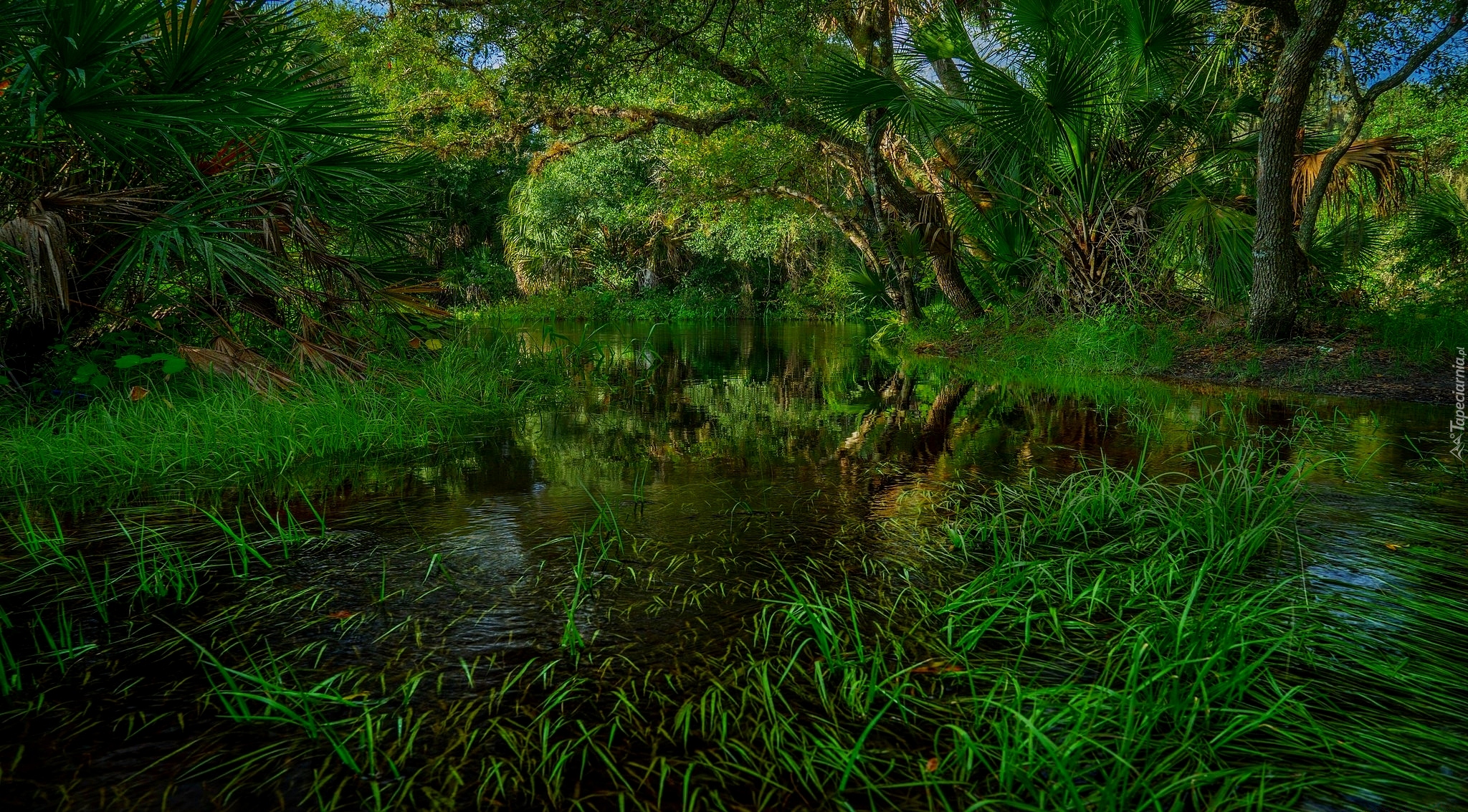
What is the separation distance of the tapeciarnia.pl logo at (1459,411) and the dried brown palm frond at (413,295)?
19.9 ft

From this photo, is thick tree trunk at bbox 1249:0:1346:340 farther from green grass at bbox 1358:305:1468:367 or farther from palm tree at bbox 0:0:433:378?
palm tree at bbox 0:0:433:378

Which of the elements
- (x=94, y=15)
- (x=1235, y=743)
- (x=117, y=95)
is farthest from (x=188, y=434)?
(x=1235, y=743)

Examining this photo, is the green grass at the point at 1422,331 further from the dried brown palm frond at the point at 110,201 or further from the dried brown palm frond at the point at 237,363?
the dried brown palm frond at the point at 110,201

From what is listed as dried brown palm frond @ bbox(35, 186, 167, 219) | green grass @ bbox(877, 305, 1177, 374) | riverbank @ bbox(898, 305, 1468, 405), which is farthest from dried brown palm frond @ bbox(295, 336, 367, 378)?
riverbank @ bbox(898, 305, 1468, 405)

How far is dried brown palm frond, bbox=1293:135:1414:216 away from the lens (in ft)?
28.0

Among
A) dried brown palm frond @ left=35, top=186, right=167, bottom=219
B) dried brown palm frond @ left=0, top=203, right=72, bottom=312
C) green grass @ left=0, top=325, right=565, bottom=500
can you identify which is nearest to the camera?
green grass @ left=0, top=325, right=565, bottom=500

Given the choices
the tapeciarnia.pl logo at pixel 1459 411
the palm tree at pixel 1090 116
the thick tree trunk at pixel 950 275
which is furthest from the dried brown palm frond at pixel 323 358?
the thick tree trunk at pixel 950 275

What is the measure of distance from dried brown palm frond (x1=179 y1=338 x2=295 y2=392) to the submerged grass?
2153 millimetres

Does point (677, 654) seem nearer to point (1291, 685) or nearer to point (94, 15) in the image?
point (1291, 685)

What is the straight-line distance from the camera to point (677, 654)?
1.84 m

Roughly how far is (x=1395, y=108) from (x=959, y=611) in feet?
81.6

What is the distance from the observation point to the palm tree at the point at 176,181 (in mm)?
3447

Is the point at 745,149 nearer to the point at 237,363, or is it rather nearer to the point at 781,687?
the point at 237,363

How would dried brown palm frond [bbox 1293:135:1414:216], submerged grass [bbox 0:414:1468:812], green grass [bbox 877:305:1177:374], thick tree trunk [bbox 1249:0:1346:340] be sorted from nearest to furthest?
submerged grass [bbox 0:414:1468:812] → thick tree trunk [bbox 1249:0:1346:340] → green grass [bbox 877:305:1177:374] → dried brown palm frond [bbox 1293:135:1414:216]
